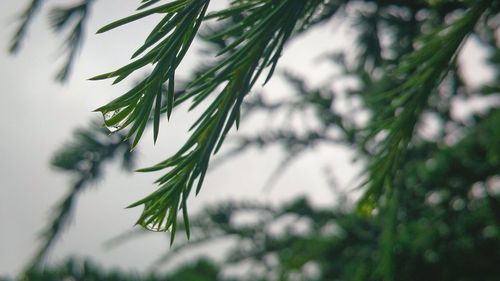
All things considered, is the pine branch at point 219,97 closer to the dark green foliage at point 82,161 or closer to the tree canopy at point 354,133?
the tree canopy at point 354,133

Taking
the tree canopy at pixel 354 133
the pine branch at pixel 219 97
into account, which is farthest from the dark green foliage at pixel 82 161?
the pine branch at pixel 219 97

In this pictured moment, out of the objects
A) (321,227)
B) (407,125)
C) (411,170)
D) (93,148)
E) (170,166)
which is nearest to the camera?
(170,166)

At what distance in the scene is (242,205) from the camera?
7.24 ft

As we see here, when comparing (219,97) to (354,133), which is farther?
(354,133)

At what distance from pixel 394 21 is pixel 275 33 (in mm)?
1132

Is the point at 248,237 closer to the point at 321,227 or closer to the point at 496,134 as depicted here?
the point at 321,227

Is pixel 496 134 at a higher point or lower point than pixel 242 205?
higher

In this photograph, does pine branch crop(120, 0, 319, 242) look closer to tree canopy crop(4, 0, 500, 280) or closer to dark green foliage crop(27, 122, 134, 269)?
tree canopy crop(4, 0, 500, 280)

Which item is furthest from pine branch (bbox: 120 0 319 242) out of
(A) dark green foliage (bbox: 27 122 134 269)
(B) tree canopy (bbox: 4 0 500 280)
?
(A) dark green foliage (bbox: 27 122 134 269)

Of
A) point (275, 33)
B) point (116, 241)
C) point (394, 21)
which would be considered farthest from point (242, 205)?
point (275, 33)

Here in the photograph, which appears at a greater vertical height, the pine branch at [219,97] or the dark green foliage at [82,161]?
the pine branch at [219,97]

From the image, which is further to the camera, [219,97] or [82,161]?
[82,161]

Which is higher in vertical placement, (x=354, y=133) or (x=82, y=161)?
(x=82, y=161)

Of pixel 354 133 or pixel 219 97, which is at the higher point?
pixel 219 97
